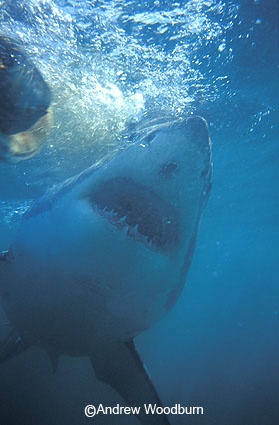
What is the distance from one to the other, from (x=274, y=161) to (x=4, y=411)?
54.2ft

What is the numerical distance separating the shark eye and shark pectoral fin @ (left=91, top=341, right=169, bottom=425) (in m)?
2.49

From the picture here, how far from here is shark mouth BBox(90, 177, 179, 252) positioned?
237cm

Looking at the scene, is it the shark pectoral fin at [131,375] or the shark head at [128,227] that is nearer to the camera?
the shark head at [128,227]

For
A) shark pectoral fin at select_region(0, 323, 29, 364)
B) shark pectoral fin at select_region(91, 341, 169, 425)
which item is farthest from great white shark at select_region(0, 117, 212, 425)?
shark pectoral fin at select_region(0, 323, 29, 364)

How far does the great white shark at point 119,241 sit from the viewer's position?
229cm

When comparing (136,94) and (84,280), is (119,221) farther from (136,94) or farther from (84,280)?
(136,94)

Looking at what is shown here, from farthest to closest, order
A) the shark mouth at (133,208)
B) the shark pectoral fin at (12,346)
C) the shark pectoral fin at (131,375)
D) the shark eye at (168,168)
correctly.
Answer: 1. the shark pectoral fin at (12,346)
2. the shark pectoral fin at (131,375)
3. the shark mouth at (133,208)
4. the shark eye at (168,168)

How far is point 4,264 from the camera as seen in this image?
3.27 m
